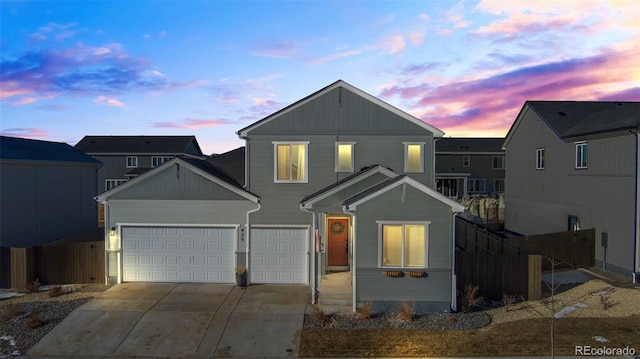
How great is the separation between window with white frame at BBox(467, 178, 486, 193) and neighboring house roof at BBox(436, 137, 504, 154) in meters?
3.27

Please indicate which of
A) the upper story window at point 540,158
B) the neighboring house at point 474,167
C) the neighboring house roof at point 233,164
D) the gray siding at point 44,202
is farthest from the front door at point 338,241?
the neighboring house at point 474,167

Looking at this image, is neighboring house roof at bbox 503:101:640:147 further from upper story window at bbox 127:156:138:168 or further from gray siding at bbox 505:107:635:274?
upper story window at bbox 127:156:138:168

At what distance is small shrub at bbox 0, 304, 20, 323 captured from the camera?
12.5 metres

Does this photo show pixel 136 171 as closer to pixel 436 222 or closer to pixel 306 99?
pixel 306 99

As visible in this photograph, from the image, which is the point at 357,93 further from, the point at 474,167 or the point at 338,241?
the point at 474,167

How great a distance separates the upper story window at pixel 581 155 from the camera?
1994 cm

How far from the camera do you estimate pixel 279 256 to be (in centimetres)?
1638

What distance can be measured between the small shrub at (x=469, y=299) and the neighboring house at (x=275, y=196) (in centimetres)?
409

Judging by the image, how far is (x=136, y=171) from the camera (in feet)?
143

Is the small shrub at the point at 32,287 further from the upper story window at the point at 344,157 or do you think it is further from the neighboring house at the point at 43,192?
the upper story window at the point at 344,157

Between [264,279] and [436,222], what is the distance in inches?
275

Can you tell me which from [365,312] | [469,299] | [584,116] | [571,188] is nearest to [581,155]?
[571,188]

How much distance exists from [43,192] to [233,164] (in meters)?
10.6

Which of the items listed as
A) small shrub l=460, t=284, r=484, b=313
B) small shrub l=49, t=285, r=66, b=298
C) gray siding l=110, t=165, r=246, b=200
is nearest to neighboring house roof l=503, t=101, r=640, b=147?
small shrub l=460, t=284, r=484, b=313
